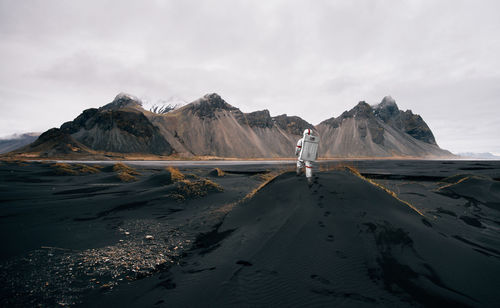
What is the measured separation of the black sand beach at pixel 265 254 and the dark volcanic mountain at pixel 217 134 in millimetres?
89912

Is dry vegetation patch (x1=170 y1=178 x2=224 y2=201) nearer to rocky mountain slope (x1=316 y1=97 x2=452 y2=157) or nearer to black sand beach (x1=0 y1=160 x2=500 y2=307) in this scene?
black sand beach (x1=0 y1=160 x2=500 y2=307)

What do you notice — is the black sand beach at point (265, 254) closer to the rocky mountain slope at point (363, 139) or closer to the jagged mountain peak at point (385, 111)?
the rocky mountain slope at point (363, 139)

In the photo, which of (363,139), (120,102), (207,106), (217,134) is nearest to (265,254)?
(217,134)

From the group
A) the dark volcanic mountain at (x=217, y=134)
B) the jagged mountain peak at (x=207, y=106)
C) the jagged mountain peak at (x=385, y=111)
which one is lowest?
the dark volcanic mountain at (x=217, y=134)

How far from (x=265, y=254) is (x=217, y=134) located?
109 metres

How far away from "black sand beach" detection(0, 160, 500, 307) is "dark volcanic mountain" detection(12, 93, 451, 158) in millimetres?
89912

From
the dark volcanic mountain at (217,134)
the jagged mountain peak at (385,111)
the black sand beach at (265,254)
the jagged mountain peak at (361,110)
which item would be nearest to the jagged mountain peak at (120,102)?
the dark volcanic mountain at (217,134)

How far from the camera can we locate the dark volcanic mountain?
3381 inches

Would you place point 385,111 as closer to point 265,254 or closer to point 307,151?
point 307,151

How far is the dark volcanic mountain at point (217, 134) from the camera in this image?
8588 cm

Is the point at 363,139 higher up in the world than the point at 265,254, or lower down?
higher up

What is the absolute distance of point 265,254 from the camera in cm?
385

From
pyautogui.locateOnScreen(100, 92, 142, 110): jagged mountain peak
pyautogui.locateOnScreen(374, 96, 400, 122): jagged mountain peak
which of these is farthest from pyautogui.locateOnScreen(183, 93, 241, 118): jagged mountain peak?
pyautogui.locateOnScreen(374, 96, 400, 122): jagged mountain peak

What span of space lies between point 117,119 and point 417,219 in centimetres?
10948
